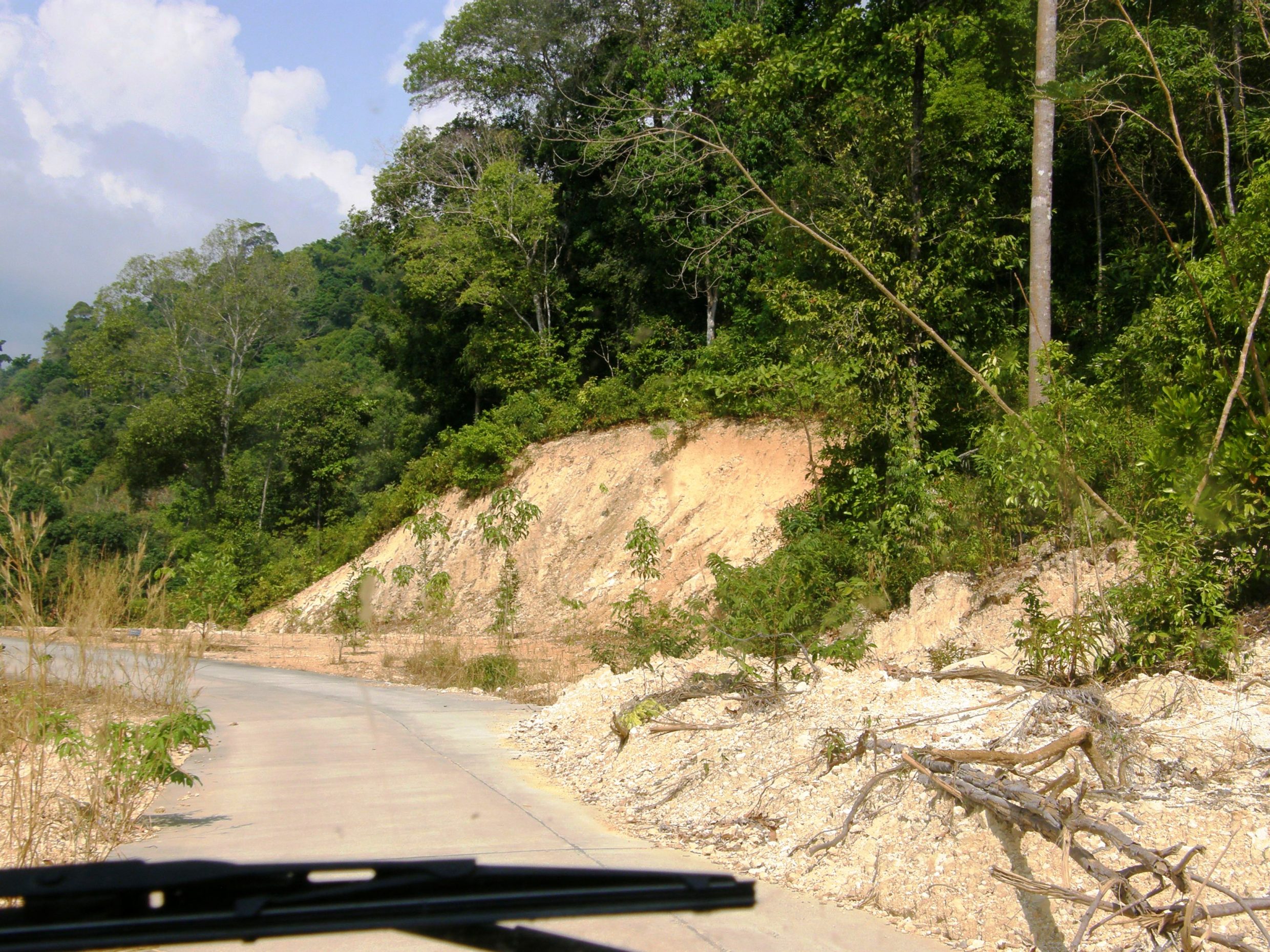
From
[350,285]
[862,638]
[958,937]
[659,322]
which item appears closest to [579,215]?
[659,322]

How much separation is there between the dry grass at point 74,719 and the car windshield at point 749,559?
0.06 m

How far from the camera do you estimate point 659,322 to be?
105 ft

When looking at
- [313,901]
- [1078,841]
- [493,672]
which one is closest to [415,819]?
[1078,841]

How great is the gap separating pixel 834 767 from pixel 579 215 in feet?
95.1

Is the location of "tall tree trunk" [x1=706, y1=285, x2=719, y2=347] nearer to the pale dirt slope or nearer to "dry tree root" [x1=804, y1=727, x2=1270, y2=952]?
the pale dirt slope

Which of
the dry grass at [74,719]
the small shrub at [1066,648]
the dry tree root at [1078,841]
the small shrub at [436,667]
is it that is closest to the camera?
the dry tree root at [1078,841]

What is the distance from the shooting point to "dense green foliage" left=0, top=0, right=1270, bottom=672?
30.3 ft

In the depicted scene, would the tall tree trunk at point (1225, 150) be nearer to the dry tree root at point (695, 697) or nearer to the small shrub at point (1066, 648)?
the small shrub at point (1066, 648)

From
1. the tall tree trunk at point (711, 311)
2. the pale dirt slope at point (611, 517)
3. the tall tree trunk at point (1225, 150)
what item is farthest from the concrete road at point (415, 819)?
the tall tree trunk at point (711, 311)

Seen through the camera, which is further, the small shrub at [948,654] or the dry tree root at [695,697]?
the small shrub at [948,654]

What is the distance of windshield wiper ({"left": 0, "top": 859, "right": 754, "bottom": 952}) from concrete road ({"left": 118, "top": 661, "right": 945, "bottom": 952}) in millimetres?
263

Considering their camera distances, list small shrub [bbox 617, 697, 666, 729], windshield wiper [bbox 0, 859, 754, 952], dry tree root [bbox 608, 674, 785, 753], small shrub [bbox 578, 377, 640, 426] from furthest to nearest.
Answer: small shrub [bbox 578, 377, 640, 426] < small shrub [bbox 617, 697, 666, 729] < dry tree root [bbox 608, 674, 785, 753] < windshield wiper [bbox 0, 859, 754, 952]

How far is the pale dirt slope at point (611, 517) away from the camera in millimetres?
23797

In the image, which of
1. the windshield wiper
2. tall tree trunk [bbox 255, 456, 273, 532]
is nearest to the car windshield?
the windshield wiper
